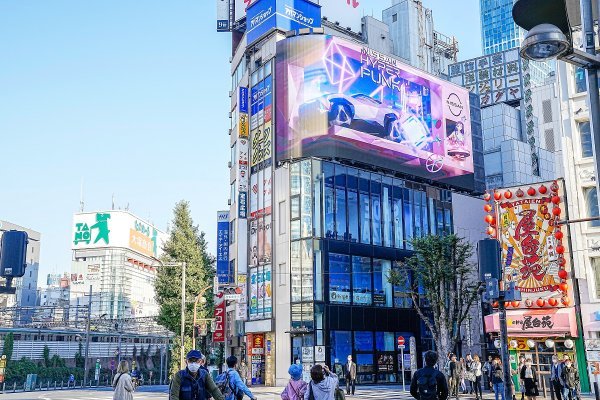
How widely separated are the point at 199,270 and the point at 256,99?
14.0m

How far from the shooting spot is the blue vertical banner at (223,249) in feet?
A: 173

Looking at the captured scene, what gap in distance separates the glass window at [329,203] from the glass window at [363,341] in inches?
287

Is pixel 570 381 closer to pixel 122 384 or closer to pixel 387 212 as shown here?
pixel 122 384

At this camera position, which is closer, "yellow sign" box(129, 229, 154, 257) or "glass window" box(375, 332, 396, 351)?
"glass window" box(375, 332, 396, 351)

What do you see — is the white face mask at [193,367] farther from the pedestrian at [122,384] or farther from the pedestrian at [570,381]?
the pedestrian at [570,381]

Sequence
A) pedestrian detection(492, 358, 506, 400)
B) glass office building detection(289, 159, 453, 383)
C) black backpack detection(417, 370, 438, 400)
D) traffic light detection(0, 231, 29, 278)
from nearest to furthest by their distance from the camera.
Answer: traffic light detection(0, 231, 29, 278) → black backpack detection(417, 370, 438, 400) → pedestrian detection(492, 358, 506, 400) → glass office building detection(289, 159, 453, 383)

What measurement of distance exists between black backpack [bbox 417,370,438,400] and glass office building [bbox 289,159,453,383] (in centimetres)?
3418

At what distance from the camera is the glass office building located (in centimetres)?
4397

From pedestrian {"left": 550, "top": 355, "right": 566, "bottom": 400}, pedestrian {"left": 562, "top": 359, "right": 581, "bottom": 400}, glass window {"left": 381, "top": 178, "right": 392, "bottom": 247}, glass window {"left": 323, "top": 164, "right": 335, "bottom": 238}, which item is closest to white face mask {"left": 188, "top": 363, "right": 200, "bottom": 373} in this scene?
pedestrian {"left": 562, "top": 359, "right": 581, "bottom": 400}

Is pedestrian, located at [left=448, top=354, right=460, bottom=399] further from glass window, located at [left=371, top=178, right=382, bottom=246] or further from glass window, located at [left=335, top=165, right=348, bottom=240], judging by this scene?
glass window, located at [left=371, top=178, right=382, bottom=246]

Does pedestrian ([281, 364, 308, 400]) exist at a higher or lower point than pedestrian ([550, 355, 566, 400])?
higher

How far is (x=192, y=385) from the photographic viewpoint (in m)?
8.25

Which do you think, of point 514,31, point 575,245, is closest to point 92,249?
point 575,245

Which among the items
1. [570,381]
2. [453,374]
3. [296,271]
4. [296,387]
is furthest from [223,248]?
[296,387]
